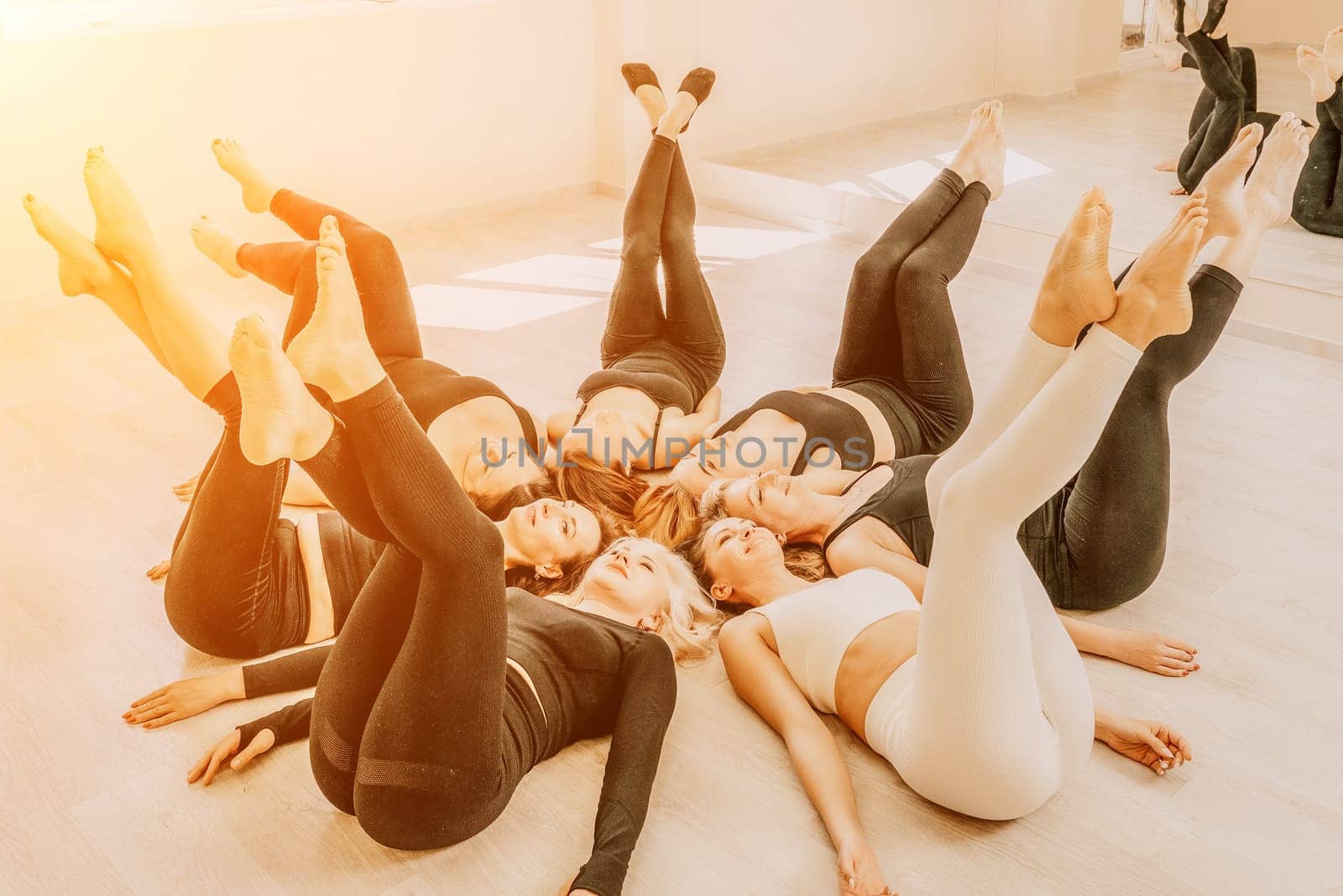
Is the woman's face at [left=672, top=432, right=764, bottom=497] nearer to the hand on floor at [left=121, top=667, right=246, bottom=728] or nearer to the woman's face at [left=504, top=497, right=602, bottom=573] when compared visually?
the woman's face at [left=504, top=497, right=602, bottom=573]

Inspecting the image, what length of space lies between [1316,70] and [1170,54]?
431 millimetres

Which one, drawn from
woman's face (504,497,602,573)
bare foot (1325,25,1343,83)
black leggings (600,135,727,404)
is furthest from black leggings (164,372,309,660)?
bare foot (1325,25,1343,83)

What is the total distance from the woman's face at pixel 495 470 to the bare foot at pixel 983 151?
1.27 metres

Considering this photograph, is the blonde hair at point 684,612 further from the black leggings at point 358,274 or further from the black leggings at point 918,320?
the black leggings at point 358,274

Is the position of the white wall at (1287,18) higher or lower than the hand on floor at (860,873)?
higher

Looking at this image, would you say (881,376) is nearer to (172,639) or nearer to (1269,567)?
(1269,567)

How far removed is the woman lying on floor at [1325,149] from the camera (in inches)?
128

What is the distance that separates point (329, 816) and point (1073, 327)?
4.41ft

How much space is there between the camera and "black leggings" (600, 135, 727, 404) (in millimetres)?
3012

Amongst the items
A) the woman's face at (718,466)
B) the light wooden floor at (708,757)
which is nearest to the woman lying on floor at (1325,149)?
the light wooden floor at (708,757)

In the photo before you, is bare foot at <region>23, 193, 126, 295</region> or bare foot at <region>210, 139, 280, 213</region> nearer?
bare foot at <region>23, 193, 126, 295</region>

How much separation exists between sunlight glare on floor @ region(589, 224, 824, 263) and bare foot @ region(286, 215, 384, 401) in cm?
301

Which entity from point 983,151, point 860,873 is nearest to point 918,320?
point 983,151

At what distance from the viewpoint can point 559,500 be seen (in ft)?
7.68
